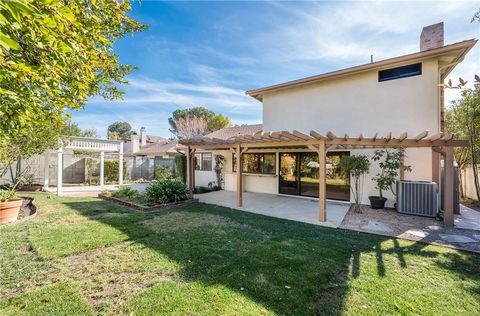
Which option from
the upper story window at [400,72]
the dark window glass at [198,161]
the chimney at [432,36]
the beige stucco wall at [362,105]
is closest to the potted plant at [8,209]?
the dark window glass at [198,161]

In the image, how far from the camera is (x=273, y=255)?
468 centimetres

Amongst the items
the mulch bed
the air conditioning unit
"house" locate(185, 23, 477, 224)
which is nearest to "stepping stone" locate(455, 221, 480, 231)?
the air conditioning unit

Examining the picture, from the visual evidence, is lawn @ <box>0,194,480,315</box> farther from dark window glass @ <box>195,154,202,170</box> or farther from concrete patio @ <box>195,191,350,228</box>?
dark window glass @ <box>195,154,202,170</box>

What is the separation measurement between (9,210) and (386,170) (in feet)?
44.2

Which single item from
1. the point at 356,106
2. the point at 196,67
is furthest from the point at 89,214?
the point at 356,106

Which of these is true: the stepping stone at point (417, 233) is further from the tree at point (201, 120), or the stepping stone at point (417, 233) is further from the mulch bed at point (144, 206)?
the tree at point (201, 120)

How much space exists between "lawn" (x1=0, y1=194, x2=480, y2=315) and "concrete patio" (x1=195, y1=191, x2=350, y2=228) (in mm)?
1338

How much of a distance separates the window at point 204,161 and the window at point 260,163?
3160mm

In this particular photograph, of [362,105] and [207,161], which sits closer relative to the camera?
[362,105]

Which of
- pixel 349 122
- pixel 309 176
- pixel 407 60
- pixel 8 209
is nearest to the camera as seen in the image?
pixel 8 209

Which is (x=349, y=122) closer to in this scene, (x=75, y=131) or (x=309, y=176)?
(x=309, y=176)

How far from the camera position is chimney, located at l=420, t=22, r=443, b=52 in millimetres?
8984

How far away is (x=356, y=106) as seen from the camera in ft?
33.7

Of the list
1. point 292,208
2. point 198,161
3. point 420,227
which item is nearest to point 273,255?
point 292,208
